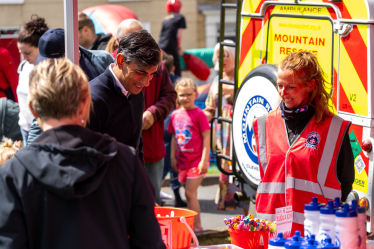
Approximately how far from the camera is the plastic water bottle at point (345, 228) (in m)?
1.91

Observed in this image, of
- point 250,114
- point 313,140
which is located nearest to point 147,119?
point 250,114

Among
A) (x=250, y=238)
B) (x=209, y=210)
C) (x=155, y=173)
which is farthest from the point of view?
(x=209, y=210)

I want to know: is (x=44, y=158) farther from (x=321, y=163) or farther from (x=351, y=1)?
(x=351, y=1)

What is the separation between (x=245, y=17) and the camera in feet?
14.4

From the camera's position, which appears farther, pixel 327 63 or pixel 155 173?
pixel 155 173

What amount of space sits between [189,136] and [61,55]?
2214mm

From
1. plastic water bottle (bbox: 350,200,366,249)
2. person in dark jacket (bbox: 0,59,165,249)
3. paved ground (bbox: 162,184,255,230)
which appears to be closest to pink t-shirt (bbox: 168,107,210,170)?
paved ground (bbox: 162,184,255,230)

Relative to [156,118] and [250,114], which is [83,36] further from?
[250,114]

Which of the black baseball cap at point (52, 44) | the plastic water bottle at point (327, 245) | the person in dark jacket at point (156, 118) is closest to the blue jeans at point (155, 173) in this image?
the person in dark jacket at point (156, 118)

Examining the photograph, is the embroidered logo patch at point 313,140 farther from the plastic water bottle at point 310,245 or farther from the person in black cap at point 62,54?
the person in black cap at point 62,54

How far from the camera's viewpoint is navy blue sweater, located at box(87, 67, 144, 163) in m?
2.61

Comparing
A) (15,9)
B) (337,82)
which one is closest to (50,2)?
(15,9)

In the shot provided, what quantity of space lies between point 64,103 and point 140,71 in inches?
40.9

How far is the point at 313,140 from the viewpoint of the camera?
270cm
